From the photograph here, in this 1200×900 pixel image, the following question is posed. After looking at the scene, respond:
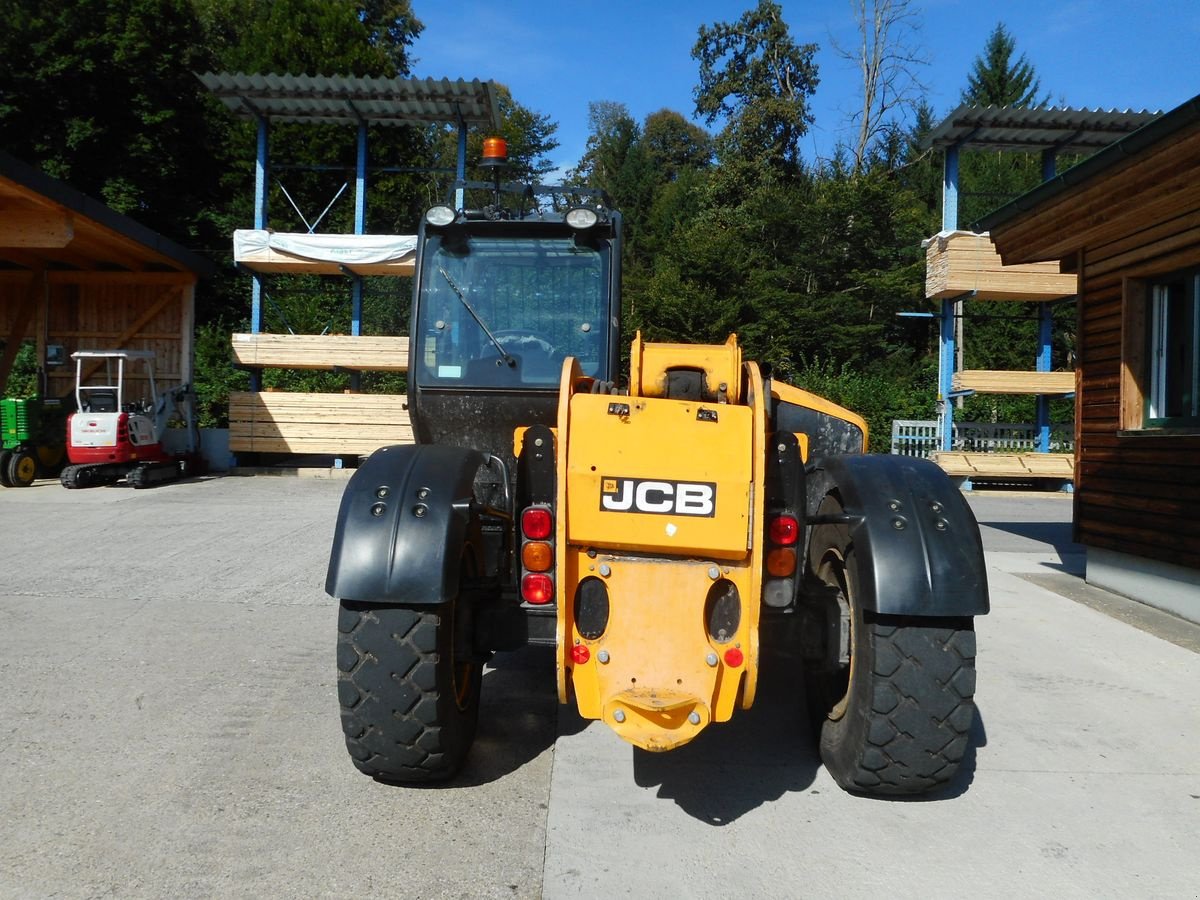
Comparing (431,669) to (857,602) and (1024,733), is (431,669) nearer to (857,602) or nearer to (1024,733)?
(857,602)

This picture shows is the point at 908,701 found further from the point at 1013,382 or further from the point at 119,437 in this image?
the point at 1013,382

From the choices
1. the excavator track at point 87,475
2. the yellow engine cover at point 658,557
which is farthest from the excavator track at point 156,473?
the yellow engine cover at point 658,557

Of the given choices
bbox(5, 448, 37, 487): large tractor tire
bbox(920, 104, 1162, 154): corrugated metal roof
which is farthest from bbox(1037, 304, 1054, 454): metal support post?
bbox(5, 448, 37, 487): large tractor tire

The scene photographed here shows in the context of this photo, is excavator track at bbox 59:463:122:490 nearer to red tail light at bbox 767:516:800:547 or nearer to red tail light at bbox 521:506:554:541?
red tail light at bbox 521:506:554:541

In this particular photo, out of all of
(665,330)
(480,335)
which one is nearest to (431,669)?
(480,335)

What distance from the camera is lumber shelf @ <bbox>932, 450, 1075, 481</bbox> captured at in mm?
16297

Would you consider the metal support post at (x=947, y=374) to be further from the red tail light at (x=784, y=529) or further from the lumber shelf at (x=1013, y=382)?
the red tail light at (x=784, y=529)

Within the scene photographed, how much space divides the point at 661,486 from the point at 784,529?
502mm

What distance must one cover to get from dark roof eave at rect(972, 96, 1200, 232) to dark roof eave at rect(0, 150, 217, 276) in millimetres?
11458

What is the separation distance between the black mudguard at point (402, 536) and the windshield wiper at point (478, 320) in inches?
50.6

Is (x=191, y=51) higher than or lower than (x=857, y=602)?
higher

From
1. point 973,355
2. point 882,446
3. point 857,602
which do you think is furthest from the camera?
point 973,355

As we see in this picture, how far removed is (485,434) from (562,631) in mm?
1807

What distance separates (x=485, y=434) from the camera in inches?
187
